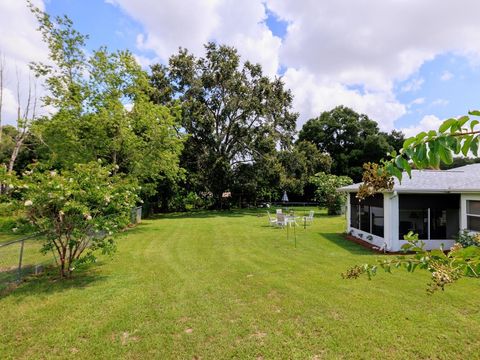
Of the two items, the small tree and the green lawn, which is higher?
the small tree

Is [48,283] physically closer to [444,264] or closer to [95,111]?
[444,264]

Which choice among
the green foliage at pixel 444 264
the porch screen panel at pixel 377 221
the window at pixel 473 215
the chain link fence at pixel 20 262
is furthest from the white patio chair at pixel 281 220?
the green foliage at pixel 444 264

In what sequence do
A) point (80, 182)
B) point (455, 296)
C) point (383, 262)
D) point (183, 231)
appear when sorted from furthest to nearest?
point (183, 231) → point (80, 182) → point (455, 296) → point (383, 262)

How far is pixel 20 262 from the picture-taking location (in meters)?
7.95

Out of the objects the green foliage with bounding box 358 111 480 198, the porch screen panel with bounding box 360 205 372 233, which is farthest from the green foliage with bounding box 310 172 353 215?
the green foliage with bounding box 358 111 480 198

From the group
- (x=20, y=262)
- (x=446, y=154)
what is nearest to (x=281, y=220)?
(x=20, y=262)

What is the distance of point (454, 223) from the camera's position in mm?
12266

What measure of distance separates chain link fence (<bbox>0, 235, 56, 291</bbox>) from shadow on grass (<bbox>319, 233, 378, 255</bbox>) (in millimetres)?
10914

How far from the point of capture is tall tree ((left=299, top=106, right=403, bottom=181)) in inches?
1599

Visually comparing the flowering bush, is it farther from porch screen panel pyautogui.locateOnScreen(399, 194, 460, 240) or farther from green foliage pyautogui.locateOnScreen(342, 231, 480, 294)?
porch screen panel pyautogui.locateOnScreen(399, 194, 460, 240)

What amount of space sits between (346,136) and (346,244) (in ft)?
107

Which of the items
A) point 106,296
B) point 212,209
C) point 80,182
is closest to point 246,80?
point 212,209

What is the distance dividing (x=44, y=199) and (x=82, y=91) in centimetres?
1298

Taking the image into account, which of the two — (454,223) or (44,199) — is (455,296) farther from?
(44,199)
